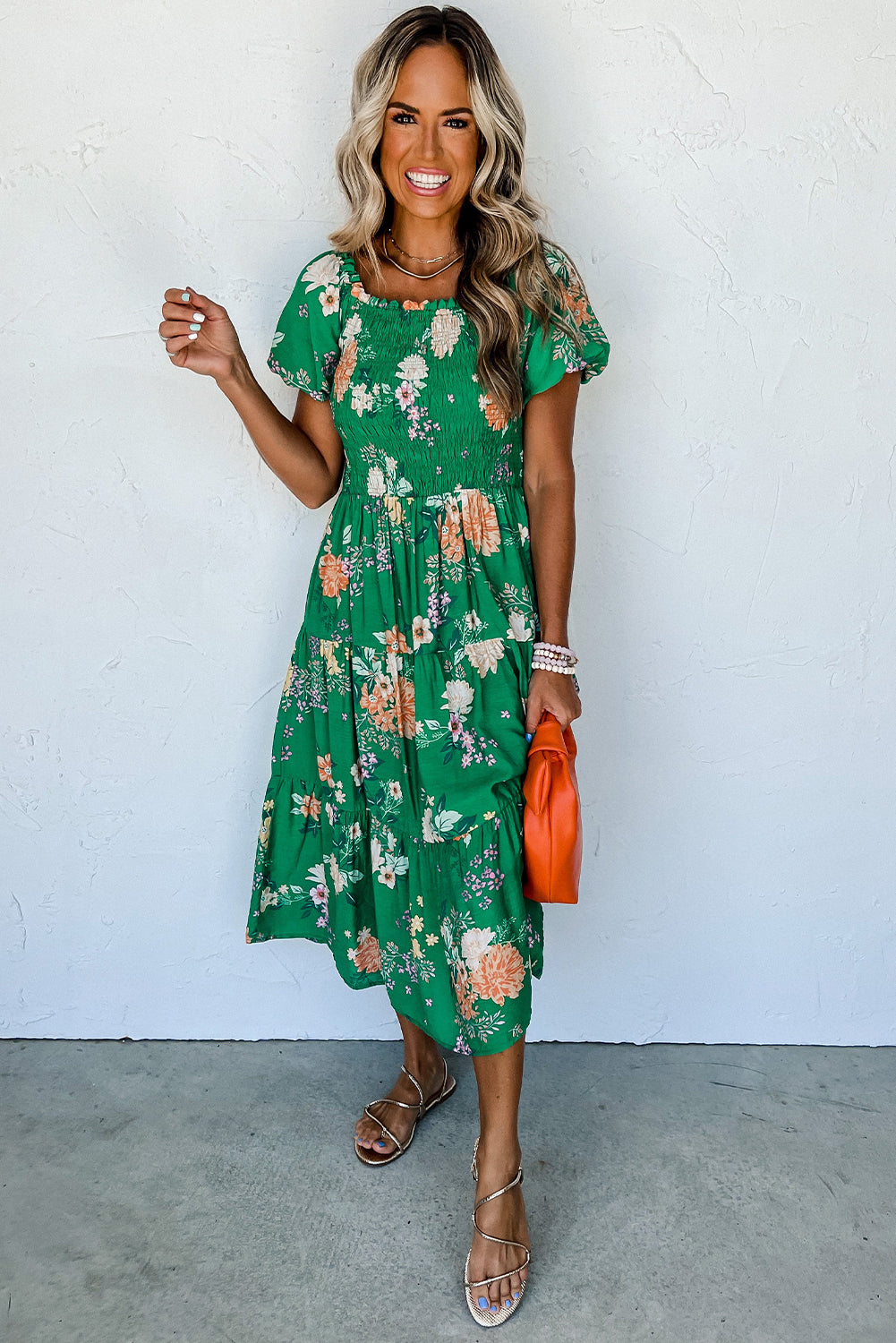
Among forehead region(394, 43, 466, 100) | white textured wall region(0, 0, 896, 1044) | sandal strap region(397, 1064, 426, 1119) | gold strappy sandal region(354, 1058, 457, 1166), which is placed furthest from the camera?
sandal strap region(397, 1064, 426, 1119)

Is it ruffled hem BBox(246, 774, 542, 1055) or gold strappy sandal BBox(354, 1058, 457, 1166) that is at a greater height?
ruffled hem BBox(246, 774, 542, 1055)

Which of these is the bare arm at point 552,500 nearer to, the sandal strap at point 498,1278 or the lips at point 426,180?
the lips at point 426,180

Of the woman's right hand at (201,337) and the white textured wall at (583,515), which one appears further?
the white textured wall at (583,515)

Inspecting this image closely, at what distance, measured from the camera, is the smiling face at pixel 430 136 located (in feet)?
5.62

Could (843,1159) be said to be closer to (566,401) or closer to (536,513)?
(536,513)

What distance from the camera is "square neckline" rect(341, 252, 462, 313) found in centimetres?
179

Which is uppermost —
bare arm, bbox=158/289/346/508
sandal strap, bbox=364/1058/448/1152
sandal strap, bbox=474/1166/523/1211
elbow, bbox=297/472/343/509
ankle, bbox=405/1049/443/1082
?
bare arm, bbox=158/289/346/508

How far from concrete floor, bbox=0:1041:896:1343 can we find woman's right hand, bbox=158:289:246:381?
1494mm

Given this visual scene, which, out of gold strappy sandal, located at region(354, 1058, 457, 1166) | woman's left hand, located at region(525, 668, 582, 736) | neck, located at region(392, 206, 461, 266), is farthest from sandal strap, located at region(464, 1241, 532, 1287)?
neck, located at region(392, 206, 461, 266)

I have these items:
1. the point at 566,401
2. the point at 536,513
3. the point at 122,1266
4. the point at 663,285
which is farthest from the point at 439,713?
the point at 122,1266

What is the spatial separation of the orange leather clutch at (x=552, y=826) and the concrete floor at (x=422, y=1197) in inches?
27.1

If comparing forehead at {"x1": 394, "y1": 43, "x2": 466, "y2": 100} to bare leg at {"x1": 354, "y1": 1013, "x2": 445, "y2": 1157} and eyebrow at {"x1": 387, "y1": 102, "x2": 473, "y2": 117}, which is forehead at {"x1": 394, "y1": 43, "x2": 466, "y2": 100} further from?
bare leg at {"x1": 354, "y1": 1013, "x2": 445, "y2": 1157}

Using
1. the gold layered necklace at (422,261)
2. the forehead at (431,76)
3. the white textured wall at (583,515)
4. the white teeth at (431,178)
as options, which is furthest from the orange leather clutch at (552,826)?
the forehead at (431,76)

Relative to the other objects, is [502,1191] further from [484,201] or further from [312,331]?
[484,201]
